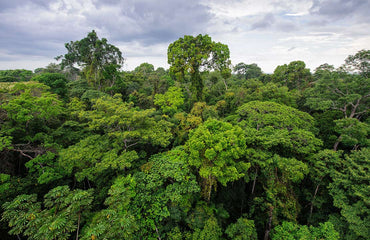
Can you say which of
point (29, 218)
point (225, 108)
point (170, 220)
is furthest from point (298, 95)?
point (29, 218)

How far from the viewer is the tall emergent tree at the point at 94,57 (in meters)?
21.3

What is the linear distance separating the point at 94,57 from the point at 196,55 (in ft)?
53.0

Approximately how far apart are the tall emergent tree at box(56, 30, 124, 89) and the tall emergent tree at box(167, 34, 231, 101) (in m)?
10.7

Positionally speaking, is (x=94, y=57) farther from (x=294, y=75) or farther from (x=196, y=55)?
(x=294, y=75)

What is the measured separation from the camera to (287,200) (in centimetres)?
855

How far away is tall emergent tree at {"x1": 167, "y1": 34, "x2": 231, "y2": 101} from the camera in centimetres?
1535

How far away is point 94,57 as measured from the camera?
21656mm

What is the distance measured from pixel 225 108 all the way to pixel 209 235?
13.0 metres

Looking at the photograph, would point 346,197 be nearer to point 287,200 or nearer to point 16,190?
point 287,200

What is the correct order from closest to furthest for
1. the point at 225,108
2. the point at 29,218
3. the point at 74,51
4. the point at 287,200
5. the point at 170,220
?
the point at 29,218 < the point at 170,220 < the point at 287,200 < the point at 225,108 < the point at 74,51

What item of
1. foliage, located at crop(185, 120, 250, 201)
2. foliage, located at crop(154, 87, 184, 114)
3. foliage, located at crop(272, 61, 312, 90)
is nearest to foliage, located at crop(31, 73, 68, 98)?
foliage, located at crop(154, 87, 184, 114)

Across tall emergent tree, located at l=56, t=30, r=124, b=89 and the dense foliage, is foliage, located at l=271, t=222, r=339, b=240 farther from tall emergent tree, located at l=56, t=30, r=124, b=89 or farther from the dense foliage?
tall emergent tree, located at l=56, t=30, r=124, b=89

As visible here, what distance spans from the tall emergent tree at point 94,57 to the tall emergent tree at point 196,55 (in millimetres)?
10737

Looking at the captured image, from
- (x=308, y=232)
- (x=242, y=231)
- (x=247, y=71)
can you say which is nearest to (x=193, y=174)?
(x=242, y=231)
